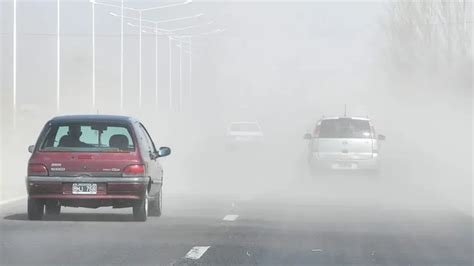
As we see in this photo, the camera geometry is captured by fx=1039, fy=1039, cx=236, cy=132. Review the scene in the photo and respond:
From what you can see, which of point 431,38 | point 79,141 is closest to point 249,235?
point 79,141

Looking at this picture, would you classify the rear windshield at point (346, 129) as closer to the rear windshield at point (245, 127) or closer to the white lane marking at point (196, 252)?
the white lane marking at point (196, 252)

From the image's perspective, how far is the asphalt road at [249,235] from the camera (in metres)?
12.1

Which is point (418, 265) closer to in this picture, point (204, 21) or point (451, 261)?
point (451, 261)

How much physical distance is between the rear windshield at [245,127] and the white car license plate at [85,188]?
34.6m

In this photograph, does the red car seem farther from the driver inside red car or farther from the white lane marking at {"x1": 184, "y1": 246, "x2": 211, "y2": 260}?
the white lane marking at {"x1": 184, "y1": 246, "x2": 211, "y2": 260}

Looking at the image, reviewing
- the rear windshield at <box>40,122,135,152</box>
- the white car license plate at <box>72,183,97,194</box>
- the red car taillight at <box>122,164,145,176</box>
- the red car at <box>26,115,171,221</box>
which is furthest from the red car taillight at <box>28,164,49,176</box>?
the red car taillight at <box>122,164,145,176</box>

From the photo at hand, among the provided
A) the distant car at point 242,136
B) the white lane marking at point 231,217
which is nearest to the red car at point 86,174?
the white lane marking at point 231,217

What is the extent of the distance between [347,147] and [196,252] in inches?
669

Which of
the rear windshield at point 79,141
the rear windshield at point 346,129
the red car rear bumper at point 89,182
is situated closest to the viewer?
the red car rear bumper at point 89,182

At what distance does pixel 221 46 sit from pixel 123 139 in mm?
70159

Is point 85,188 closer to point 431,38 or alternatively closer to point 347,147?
point 347,147

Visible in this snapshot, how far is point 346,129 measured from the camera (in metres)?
29.3

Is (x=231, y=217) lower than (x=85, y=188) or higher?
lower

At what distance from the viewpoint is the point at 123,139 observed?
16.2 metres
